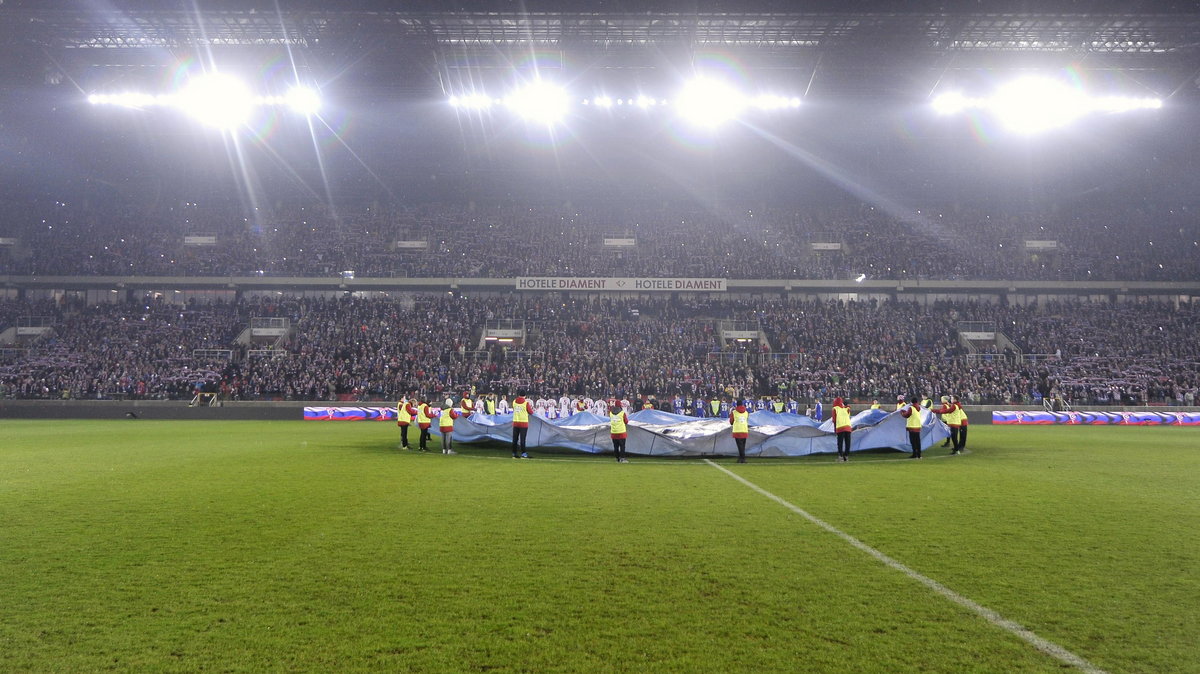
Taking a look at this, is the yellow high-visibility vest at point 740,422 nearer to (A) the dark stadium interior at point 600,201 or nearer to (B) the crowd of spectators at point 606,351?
(A) the dark stadium interior at point 600,201

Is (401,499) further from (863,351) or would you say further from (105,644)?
(863,351)

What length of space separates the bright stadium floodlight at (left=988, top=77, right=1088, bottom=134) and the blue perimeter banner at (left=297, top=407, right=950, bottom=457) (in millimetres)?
30334

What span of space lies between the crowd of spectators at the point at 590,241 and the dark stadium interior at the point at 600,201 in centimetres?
27

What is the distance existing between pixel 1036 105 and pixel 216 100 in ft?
165

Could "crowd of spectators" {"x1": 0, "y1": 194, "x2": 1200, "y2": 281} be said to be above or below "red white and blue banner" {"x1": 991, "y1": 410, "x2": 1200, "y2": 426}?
above

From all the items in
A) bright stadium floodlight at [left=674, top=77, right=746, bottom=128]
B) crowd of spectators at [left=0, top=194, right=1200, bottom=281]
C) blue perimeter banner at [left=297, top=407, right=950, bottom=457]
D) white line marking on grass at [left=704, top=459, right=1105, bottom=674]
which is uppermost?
bright stadium floodlight at [left=674, top=77, right=746, bottom=128]

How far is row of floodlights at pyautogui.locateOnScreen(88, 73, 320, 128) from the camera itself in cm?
4075

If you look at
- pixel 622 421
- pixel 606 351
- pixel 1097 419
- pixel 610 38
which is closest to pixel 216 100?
pixel 610 38

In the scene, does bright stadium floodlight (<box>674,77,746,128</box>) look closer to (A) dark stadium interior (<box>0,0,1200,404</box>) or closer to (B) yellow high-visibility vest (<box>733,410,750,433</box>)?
(A) dark stadium interior (<box>0,0,1200,404</box>)

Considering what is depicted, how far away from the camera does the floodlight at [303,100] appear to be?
39.9m

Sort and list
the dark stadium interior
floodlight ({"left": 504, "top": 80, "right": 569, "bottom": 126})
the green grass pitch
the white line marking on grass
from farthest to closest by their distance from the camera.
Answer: floodlight ({"left": 504, "top": 80, "right": 569, "bottom": 126}) → the dark stadium interior → the green grass pitch → the white line marking on grass

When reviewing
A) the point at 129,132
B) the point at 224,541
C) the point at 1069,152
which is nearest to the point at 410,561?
the point at 224,541

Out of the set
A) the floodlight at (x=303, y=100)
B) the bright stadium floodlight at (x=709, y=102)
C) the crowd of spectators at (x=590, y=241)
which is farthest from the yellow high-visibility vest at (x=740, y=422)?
the floodlight at (x=303, y=100)

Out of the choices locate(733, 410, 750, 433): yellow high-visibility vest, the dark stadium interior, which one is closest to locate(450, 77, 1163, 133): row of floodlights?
the dark stadium interior
